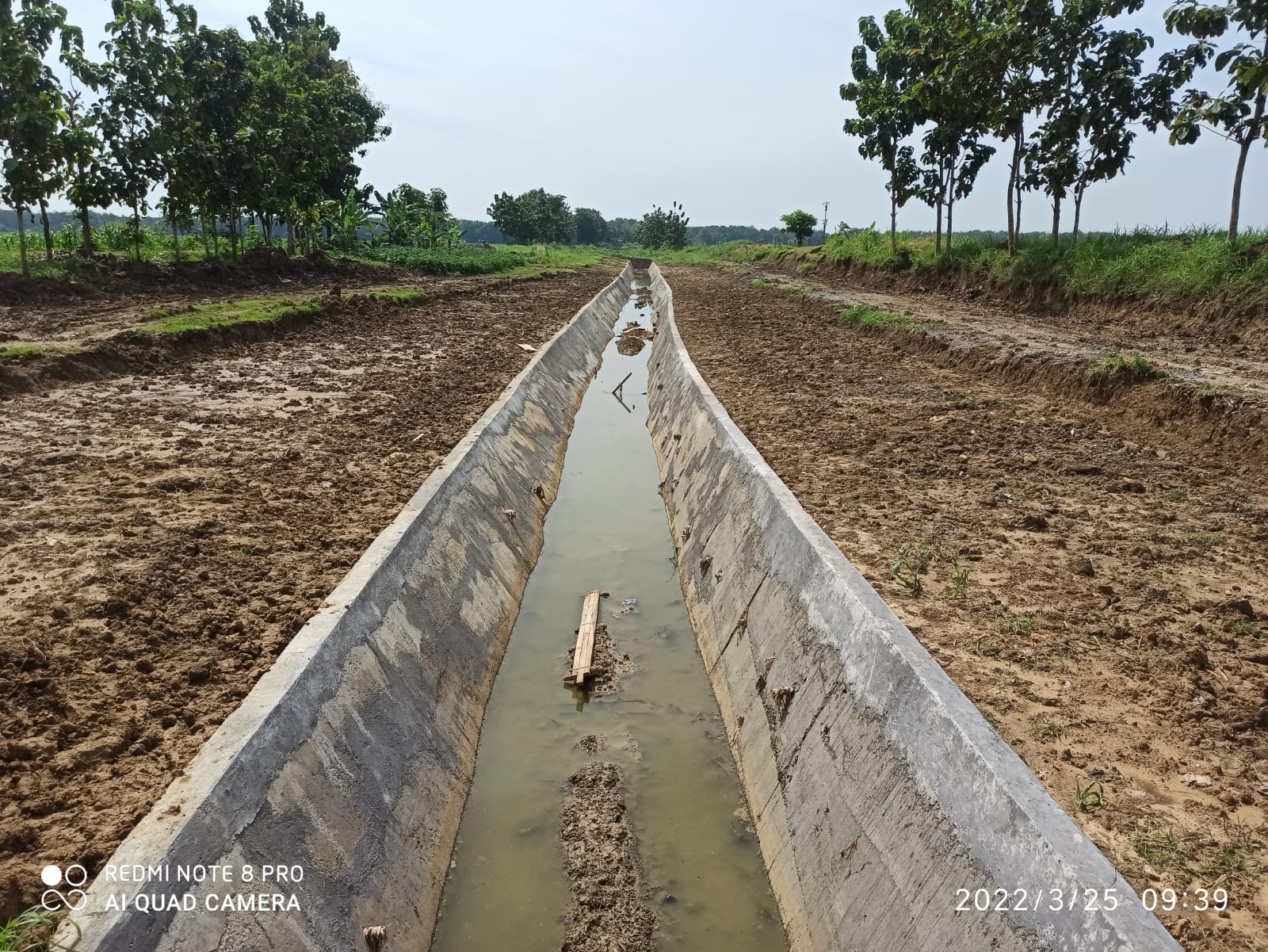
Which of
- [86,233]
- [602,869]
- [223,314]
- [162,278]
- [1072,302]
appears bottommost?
[602,869]

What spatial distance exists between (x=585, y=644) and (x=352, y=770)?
2.54m

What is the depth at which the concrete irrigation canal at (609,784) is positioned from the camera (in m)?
2.51

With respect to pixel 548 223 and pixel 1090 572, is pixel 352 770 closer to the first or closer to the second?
pixel 1090 572

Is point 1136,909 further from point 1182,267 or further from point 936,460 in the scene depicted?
point 1182,267

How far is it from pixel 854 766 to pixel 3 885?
10.6ft

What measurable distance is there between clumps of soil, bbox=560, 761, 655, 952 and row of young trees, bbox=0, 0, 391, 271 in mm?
17986

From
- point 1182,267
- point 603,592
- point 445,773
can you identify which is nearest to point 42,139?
point 603,592

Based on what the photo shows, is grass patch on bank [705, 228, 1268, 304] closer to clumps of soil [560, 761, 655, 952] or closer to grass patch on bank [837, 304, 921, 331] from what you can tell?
grass patch on bank [837, 304, 921, 331]

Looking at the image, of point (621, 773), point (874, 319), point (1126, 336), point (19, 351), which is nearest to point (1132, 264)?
point (1126, 336)

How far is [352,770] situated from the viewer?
11.1ft

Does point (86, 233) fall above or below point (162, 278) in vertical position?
above

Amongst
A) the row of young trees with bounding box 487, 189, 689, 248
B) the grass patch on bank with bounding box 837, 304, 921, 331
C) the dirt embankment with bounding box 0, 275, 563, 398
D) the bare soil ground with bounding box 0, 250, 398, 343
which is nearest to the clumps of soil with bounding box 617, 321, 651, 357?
the grass patch on bank with bounding box 837, 304, 921, 331

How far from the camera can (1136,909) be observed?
7.01ft

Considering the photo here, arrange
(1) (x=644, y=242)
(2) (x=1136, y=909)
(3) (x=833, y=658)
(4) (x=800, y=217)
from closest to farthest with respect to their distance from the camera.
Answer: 1. (2) (x=1136, y=909)
2. (3) (x=833, y=658)
3. (4) (x=800, y=217)
4. (1) (x=644, y=242)
